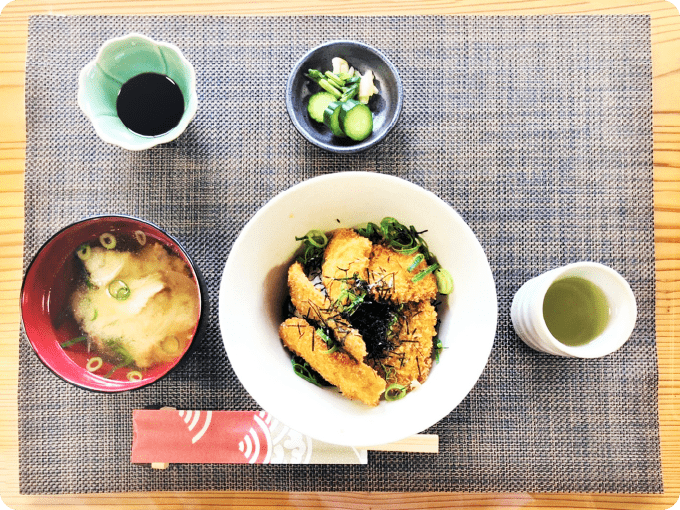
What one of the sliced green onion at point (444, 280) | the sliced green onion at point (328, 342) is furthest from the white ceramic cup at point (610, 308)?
the sliced green onion at point (328, 342)

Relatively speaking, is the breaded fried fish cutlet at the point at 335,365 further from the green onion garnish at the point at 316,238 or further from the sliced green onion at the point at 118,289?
the sliced green onion at the point at 118,289

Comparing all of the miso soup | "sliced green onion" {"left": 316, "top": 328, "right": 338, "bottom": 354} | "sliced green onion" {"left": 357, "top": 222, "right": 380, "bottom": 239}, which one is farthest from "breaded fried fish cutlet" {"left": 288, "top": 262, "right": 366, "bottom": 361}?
the miso soup

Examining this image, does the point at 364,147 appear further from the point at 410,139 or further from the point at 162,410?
the point at 162,410

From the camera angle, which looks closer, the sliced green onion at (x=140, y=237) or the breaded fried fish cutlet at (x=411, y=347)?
the breaded fried fish cutlet at (x=411, y=347)

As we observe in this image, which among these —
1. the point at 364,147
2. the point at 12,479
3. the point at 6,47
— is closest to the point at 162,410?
the point at 12,479

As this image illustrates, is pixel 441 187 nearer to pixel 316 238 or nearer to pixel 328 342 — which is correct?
pixel 316 238
